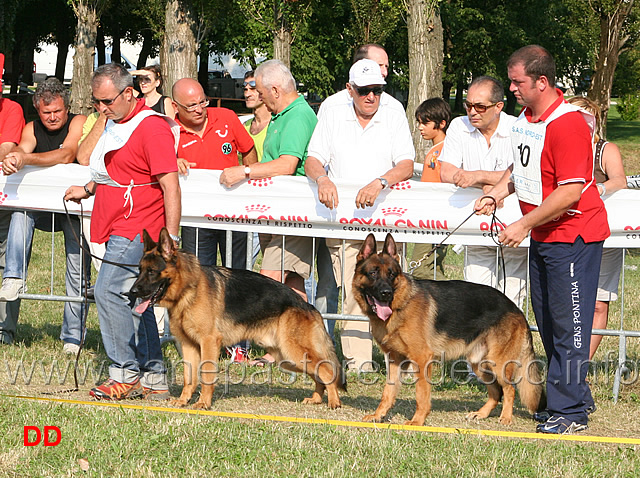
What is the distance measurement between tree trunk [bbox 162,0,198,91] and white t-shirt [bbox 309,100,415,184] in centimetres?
1101

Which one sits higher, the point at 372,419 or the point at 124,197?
the point at 124,197

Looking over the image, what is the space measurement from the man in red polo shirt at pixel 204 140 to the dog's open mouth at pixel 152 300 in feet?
5.96

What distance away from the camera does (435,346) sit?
5.88m

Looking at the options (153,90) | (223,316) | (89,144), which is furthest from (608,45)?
(223,316)

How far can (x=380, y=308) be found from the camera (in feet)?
18.7

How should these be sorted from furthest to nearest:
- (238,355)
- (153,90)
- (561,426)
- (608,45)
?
(608,45) → (153,90) → (238,355) → (561,426)

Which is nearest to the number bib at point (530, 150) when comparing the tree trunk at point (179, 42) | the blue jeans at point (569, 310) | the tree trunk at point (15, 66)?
the blue jeans at point (569, 310)

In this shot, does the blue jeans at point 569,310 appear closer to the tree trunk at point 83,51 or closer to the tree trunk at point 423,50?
the tree trunk at point 423,50

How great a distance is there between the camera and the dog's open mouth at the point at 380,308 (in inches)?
224

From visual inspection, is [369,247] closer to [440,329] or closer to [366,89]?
[440,329]

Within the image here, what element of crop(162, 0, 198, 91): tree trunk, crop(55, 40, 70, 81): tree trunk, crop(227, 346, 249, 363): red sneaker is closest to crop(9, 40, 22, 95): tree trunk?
crop(55, 40, 70, 81): tree trunk

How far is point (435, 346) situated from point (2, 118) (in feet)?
15.0

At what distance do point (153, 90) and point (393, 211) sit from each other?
3253mm

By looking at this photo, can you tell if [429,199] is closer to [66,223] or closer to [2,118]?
[66,223]
